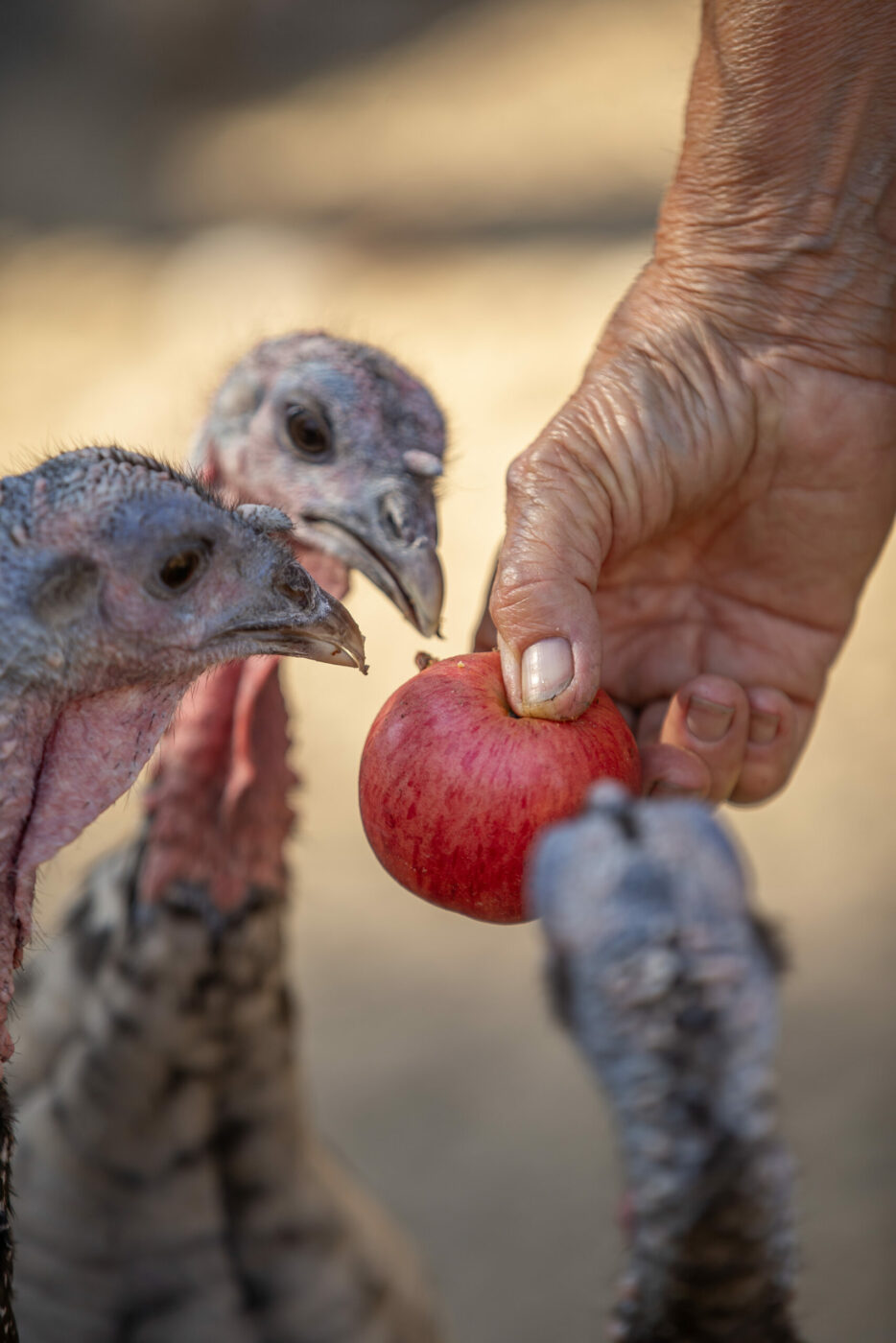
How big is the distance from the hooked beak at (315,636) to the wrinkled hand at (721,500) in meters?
0.28

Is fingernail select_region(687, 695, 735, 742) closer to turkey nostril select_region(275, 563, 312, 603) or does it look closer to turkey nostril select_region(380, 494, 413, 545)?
turkey nostril select_region(380, 494, 413, 545)

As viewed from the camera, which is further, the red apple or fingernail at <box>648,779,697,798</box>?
fingernail at <box>648,779,697,798</box>

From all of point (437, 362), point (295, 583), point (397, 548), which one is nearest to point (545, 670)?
point (295, 583)

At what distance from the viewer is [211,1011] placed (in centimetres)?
223

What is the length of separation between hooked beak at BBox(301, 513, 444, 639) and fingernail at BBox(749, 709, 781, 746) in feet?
2.11

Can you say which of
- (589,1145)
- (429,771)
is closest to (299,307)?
(589,1145)

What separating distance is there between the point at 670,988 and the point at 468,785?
1.58 ft

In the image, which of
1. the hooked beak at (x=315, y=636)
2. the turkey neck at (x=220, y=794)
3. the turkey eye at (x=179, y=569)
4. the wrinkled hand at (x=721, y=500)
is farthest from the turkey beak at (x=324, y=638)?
the turkey neck at (x=220, y=794)

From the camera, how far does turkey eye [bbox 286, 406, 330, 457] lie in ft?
7.34

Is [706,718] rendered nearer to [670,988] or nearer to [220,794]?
[220,794]

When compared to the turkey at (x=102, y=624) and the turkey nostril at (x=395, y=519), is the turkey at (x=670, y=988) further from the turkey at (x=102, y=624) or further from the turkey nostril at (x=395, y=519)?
the turkey nostril at (x=395, y=519)

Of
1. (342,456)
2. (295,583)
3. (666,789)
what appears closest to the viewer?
(295,583)

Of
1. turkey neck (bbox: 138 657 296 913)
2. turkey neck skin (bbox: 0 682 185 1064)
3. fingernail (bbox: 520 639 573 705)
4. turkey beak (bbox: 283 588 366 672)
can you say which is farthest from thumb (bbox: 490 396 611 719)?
turkey neck (bbox: 138 657 296 913)

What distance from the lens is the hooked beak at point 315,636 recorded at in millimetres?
1556
